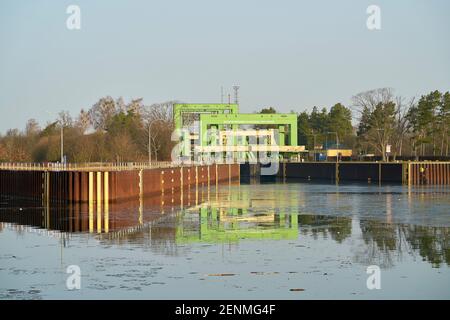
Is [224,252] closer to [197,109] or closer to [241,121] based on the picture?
[241,121]

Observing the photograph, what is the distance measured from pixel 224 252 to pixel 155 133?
103 meters

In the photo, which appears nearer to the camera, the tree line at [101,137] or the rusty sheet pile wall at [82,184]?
the rusty sheet pile wall at [82,184]

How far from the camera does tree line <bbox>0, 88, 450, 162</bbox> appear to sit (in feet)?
346

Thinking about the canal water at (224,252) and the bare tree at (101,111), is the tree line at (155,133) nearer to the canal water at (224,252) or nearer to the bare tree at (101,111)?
the bare tree at (101,111)

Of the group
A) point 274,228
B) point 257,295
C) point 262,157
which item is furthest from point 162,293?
point 262,157

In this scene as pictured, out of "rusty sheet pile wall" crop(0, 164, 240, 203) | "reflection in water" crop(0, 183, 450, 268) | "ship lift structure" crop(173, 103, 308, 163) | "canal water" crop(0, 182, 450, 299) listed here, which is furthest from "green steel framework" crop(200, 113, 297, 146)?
"canal water" crop(0, 182, 450, 299)

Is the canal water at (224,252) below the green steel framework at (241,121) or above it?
below

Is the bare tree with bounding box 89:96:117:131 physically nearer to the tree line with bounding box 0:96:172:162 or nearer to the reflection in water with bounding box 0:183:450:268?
the tree line with bounding box 0:96:172:162

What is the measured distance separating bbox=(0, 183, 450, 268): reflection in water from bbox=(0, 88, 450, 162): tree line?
134ft

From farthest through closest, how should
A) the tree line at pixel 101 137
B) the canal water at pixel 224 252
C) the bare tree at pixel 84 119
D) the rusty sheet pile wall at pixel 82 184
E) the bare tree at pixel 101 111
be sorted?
the bare tree at pixel 101 111 → the bare tree at pixel 84 119 → the tree line at pixel 101 137 → the rusty sheet pile wall at pixel 82 184 → the canal water at pixel 224 252

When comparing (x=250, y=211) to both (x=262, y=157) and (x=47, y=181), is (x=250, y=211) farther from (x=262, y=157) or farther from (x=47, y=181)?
(x=262, y=157)

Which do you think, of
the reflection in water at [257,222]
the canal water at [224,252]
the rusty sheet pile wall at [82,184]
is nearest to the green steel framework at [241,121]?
the rusty sheet pile wall at [82,184]

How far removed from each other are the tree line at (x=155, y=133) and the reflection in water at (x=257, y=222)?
4078cm

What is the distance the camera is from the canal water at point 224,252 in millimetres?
21000
